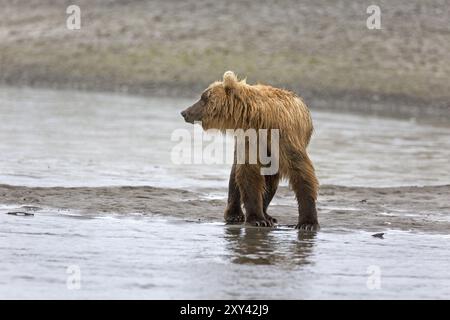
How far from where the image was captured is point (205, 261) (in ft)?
30.3

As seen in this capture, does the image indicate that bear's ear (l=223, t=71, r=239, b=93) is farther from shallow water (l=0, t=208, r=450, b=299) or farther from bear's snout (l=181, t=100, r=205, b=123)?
shallow water (l=0, t=208, r=450, b=299)

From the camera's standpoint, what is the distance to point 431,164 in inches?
741

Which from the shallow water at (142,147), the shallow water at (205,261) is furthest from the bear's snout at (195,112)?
the shallow water at (142,147)

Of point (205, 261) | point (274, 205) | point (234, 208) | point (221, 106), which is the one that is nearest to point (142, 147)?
point (274, 205)

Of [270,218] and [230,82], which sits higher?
[230,82]

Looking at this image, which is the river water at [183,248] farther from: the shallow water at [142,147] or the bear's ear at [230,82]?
the bear's ear at [230,82]

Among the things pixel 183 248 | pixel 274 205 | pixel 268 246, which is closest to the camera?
pixel 183 248

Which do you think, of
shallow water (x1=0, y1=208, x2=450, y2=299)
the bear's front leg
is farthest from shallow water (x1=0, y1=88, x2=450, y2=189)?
shallow water (x1=0, y1=208, x2=450, y2=299)

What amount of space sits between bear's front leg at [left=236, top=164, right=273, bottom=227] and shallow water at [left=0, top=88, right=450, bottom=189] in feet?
11.6

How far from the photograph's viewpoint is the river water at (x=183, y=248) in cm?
827

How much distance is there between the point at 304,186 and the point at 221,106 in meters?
1.14

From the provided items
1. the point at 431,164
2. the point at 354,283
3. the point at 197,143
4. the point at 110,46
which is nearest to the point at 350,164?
the point at 431,164

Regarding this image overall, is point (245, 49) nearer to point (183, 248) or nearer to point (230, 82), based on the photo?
point (230, 82)

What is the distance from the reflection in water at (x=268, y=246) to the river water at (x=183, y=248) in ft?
0.04
